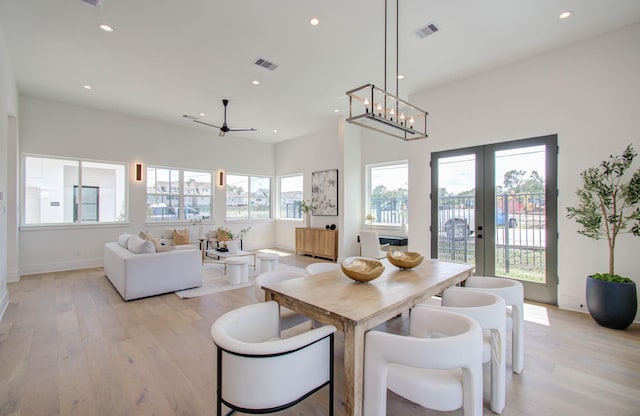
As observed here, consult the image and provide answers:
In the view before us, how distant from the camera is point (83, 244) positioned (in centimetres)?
603

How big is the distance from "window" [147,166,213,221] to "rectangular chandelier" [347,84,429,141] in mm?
4621

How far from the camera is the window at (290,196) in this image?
8766 millimetres

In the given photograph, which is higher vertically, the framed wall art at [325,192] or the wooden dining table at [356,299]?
the framed wall art at [325,192]

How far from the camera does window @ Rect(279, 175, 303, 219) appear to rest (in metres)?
8.77

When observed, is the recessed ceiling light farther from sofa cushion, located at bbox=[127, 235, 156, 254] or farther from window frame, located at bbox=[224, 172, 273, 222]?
window frame, located at bbox=[224, 172, 273, 222]

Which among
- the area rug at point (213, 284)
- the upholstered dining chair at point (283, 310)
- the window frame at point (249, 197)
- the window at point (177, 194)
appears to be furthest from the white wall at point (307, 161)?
the upholstered dining chair at point (283, 310)

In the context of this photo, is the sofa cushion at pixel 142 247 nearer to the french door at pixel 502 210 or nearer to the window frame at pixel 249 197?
the window frame at pixel 249 197

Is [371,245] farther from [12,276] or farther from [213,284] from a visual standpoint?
[12,276]

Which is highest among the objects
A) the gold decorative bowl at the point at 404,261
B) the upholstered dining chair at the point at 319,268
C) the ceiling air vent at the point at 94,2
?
the ceiling air vent at the point at 94,2

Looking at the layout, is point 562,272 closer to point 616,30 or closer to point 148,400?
point 616,30

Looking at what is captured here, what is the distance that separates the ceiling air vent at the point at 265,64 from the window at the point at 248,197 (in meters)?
4.68

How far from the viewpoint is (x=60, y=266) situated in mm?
5770

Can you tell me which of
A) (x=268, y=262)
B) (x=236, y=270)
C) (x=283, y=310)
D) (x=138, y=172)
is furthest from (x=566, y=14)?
(x=138, y=172)

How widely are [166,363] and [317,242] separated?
507 centimetres
